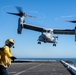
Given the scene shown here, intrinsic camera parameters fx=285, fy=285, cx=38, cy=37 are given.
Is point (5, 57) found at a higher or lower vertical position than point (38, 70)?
higher

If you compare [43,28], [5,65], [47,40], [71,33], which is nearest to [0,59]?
[5,65]

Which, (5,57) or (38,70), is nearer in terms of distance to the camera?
(5,57)

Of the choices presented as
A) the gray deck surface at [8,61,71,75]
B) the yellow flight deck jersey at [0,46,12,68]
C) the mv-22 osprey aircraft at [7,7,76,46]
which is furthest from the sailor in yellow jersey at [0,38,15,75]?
the mv-22 osprey aircraft at [7,7,76,46]

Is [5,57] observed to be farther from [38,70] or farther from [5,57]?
[38,70]

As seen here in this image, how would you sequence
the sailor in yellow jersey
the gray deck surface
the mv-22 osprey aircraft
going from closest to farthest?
the sailor in yellow jersey → the gray deck surface → the mv-22 osprey aircraft

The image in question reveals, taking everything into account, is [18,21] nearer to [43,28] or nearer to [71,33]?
[43,28]

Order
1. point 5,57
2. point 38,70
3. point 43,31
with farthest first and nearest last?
point 43,31
point 38,70
point 5,57

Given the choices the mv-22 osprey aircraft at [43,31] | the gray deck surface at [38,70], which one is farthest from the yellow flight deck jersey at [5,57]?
the mv-22 osprey aircraft at [43,31]

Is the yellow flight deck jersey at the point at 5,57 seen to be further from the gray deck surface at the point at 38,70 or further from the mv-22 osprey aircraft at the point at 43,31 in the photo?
the mv-22 osprey aircraft at the point at 43,31

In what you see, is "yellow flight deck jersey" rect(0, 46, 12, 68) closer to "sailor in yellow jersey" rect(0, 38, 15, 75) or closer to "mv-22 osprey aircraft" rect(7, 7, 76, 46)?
"sailor in yellow jersey" rect(0, 38, 15, 75)

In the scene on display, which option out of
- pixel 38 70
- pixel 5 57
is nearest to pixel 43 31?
pixel 38 70

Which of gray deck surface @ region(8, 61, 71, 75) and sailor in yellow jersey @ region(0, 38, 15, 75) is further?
gray deck surface @ region(8, 61, 71, 75)

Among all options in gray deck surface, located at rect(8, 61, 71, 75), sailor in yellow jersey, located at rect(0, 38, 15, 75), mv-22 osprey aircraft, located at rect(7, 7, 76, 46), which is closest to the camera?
sailor in yellow jersey, located at rect(0, 38, 15, 75)
